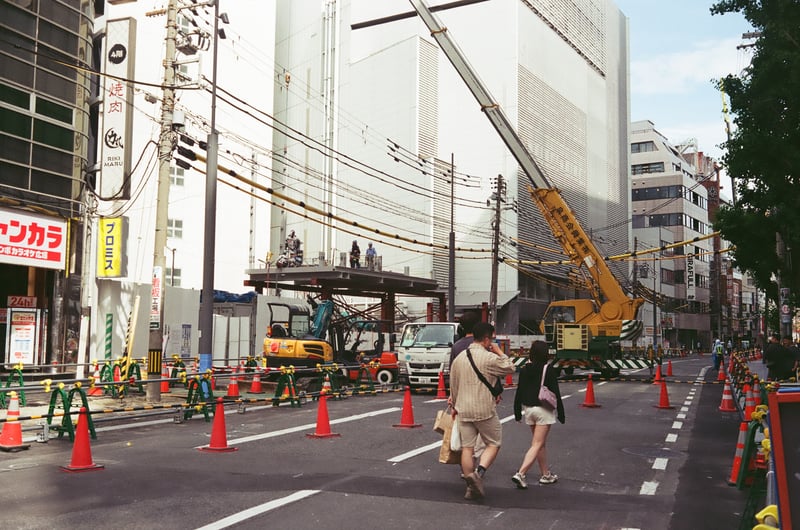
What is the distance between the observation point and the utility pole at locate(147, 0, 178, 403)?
18828 millimetres

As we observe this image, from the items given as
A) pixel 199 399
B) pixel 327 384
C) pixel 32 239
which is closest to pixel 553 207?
pixel 327 384

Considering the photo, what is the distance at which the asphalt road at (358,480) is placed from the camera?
7.48m

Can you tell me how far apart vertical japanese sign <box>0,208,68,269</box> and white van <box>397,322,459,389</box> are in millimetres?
12530

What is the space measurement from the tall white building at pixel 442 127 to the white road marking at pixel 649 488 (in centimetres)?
4580

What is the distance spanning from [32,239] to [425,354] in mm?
13751

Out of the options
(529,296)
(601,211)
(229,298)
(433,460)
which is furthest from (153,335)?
(601,211)

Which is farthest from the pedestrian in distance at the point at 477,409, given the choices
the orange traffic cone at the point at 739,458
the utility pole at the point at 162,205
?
the utility pole at the point at 162,205

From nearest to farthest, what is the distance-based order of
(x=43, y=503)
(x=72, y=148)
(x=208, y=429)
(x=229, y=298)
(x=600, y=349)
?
(x=43, y=503), (x=208, y=429), (x=72, y=148), (x=600, y=349), (x=229, y=298)

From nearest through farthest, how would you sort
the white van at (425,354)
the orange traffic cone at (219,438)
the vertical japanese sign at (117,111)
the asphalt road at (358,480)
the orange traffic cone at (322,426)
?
1. the asphalt road at (358,480)
2. the orange traffic cone at (219,438)
3. the orange traffic cone at (322,426)
4. the white van at (425,354)
5. the vertical japanese sign at (117,111)

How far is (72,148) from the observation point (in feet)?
89.7

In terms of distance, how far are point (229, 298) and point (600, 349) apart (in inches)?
763

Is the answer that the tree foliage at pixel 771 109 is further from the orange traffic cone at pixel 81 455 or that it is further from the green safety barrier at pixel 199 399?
the orange traffic cone at pixel 81 455

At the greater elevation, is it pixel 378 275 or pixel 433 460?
pixel 378 275

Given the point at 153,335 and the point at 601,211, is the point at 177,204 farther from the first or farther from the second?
the point at 601,211
